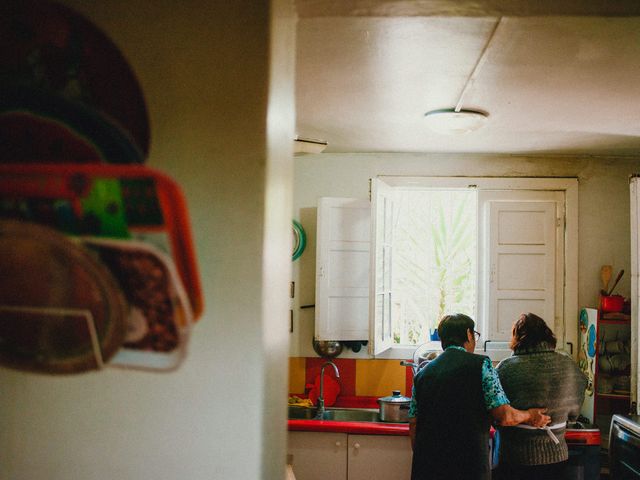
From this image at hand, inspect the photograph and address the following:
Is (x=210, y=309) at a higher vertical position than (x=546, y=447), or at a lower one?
higher

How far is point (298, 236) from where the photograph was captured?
4652 millimetres

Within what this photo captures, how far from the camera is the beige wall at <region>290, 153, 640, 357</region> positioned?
15.1ft

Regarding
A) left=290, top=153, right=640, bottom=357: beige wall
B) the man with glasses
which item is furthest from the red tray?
left=290, top=153, right=640, bottom=357: beige wall

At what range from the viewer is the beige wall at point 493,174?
4.61 meters

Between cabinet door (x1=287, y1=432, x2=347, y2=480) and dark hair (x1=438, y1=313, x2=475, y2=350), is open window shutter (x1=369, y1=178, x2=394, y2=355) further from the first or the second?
dark hair (x1=438, y1=313, x2=475, y2=350)

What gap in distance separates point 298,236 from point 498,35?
2.61 m

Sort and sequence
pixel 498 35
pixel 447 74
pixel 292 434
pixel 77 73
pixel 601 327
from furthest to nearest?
pixel 601 327 < pixel 292 434 < pixel 447 74 < pixel 498 35 < pixel 77 73

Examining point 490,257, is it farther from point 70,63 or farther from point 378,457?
point 70,63

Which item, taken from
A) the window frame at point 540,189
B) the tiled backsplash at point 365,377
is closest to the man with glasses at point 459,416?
the window frame at point 540,189

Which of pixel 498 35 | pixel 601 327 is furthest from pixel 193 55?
pixel 601 327

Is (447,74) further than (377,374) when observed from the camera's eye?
No

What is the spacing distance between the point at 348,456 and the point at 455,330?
58.0 inches

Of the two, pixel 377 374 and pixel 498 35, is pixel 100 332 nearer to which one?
pixel 498 35

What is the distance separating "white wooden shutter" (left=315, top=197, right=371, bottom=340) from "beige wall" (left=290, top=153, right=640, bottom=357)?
22 centimetres
